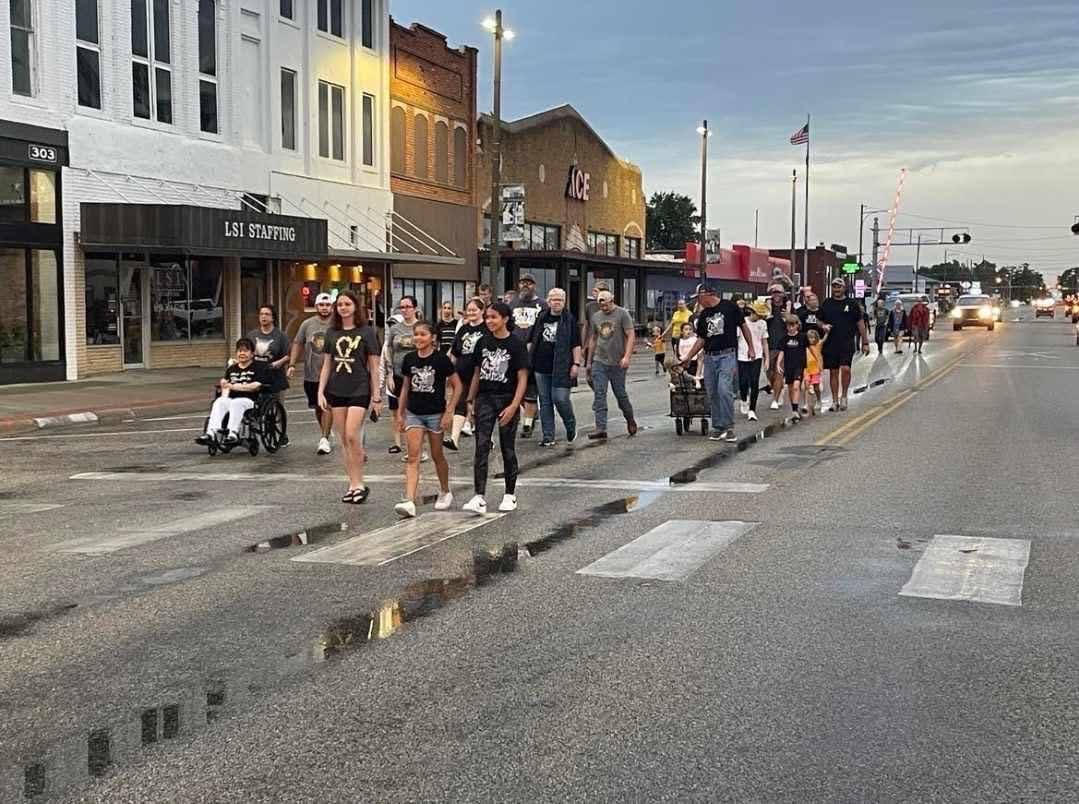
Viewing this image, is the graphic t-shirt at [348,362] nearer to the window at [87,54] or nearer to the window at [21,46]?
the window at [21,46]

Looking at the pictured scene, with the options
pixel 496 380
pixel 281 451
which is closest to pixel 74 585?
pixel 496 380

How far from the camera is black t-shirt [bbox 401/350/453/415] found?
9.25 metres

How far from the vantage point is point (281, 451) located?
13.6 metres

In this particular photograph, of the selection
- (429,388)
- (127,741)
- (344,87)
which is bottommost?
(127,741)

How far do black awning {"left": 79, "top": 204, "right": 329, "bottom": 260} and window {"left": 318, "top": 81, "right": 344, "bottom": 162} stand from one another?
6.20 m

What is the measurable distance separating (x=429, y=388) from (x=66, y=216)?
15833 mm

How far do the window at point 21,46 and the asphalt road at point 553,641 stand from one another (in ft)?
43.4

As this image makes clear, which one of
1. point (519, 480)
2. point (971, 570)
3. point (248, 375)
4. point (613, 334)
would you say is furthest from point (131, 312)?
point (971, 570)

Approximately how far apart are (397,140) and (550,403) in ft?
71.7

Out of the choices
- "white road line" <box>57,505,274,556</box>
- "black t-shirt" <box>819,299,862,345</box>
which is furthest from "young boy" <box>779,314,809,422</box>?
"white road line" <box>57,505,274,556</box>

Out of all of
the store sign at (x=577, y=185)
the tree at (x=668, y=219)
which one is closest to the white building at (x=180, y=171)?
the store sign at (x=577, y=185)

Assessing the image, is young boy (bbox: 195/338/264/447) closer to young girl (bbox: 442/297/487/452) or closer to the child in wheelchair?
the child in wheelchair

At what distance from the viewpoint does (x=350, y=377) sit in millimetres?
9688

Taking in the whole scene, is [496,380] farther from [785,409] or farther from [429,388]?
[785,409]
